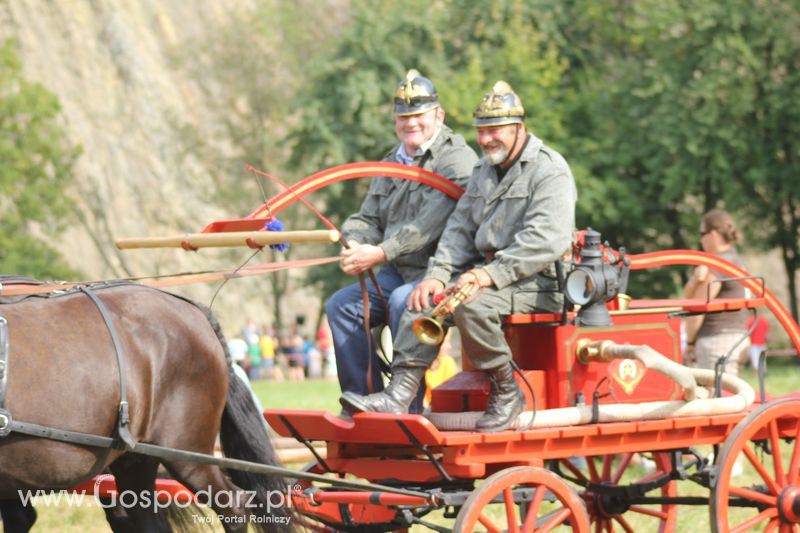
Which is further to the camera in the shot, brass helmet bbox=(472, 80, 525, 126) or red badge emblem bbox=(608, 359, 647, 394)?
red badge emblem bbox=(608, 359, 647, 394)

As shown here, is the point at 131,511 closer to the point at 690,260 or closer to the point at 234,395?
the point at 234,395

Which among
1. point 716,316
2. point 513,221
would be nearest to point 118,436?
point 513,221

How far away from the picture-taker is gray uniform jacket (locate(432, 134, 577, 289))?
541 centimetres

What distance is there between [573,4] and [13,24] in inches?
814

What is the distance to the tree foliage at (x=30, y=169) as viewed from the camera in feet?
105

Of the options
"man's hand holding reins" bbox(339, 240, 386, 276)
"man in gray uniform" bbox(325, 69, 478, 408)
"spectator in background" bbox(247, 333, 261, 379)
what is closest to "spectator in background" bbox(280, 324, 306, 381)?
"spectator in background" bbox(247, 333, 261, 379)

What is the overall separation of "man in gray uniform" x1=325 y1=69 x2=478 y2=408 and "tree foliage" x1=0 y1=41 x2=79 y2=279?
87.6ft

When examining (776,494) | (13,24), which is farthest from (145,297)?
(13,24)

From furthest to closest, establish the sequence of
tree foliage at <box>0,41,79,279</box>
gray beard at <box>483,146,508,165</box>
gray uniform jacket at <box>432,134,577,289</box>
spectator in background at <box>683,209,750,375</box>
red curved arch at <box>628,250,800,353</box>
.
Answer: tree foliage at <box>0,41,79,279</box>
spectator in background at <box>683,209,750,375</box>
red curved arch at <box>628,250,800,353</box>
gray beard at <box>483,146,508,165</box>
gray uniform jacket at <box>432,134,577,289</box>

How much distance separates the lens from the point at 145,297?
5.54 meters

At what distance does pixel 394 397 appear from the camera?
18.1 feet

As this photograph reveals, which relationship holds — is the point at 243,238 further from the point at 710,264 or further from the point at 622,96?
the point at 622,96

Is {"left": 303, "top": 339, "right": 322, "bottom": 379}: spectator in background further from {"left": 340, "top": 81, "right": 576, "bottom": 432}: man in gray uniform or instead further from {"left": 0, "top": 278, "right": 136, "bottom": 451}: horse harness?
{"left": 0, "top": 278, "right": 136, "bottom": 451}: horse harness

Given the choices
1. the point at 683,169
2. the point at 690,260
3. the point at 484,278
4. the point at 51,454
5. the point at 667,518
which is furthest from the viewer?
the point at 683,169
